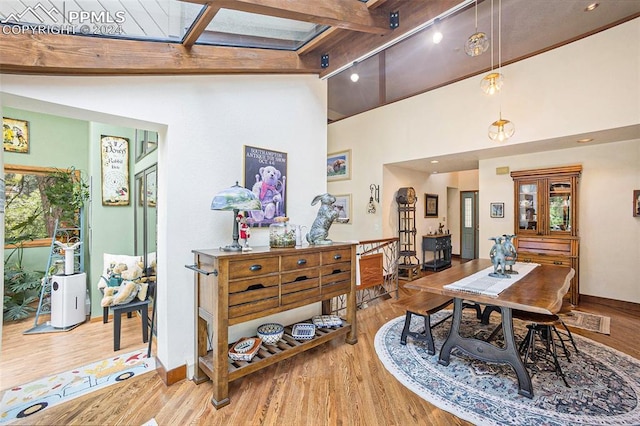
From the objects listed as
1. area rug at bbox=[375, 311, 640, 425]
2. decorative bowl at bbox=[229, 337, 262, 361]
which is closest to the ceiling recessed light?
area rug at bbox=[375, 311, 640, 425]

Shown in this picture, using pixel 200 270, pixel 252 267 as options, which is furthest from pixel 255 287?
pixel 200 270

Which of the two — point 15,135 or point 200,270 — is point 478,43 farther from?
point 15,135

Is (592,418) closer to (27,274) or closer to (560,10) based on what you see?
(560,10)

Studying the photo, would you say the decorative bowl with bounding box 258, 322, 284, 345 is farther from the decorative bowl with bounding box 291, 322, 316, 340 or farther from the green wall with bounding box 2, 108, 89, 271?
the green wall with bounding box 2, 108, 89, 271

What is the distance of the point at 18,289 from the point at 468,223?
9.96m

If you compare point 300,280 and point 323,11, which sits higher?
point 323,11

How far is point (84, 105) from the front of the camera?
189 centimetres

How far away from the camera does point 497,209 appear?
5105 millimetres

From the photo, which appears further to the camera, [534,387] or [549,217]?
[549,217]

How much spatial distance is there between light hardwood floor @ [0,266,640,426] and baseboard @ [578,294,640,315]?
1.38 m

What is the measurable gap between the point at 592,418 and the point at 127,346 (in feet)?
13.0

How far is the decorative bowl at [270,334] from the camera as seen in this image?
8.09ft

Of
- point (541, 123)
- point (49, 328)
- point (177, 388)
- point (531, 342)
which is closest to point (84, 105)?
point (177, 388)

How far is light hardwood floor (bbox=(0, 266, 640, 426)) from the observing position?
183 centimetres
